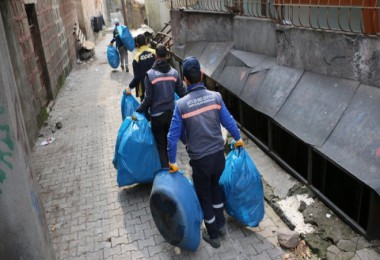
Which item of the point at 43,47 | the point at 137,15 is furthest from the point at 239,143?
the point at 137,15

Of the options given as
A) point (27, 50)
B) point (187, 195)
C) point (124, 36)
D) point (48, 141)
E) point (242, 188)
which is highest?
point (27, 50)

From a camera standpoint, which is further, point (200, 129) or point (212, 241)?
point (212, 241)

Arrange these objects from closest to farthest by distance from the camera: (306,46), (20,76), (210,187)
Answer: (210,187)
(306,46)
(20,76)

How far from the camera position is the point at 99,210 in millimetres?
4617

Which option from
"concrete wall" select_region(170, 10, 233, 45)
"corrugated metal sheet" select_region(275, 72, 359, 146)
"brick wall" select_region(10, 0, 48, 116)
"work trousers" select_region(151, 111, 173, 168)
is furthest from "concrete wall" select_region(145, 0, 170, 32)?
"corrugated metal sheet" select_region(275, 72, 359, 146)

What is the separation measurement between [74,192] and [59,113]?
4215 mm

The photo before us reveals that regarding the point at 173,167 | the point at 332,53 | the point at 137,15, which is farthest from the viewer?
the point at 137,15

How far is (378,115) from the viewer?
3340 millimetres

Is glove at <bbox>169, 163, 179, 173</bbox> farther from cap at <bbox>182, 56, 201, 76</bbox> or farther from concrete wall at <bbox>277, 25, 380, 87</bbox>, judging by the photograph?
concrete wall at <bbox>277, 25, 380, 87</bbox>

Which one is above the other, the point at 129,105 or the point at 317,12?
the point at 317,12

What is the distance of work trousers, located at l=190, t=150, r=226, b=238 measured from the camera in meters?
3.47

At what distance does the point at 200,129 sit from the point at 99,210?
6.82 feet

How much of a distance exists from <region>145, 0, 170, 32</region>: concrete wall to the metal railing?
8.15 m

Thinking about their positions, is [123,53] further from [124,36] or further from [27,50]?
[27,50]
